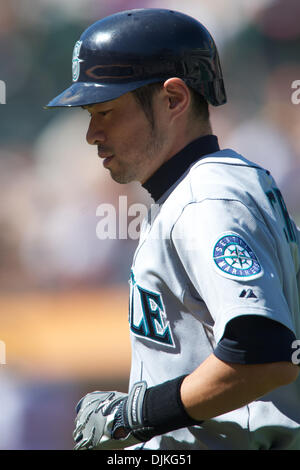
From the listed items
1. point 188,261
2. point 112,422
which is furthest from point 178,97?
point 112,422

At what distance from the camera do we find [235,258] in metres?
1.10

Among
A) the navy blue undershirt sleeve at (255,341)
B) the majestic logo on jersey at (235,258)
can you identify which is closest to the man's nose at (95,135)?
the majestic logo on jersey at (235,258)

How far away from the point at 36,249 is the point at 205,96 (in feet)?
15.3

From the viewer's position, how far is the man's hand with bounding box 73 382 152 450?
124 centimetres

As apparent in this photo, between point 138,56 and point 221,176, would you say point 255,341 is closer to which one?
point 221,176

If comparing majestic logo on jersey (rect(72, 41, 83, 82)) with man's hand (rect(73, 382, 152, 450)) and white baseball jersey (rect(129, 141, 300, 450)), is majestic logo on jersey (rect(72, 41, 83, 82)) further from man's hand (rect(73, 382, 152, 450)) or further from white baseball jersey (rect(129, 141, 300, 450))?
man's hand (rect(73, 382, 152, 450))

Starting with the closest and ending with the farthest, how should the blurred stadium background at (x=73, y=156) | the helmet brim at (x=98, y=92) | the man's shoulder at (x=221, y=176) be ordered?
the man's shoulder at (x=221, y=176)
the helmet brim at (x=98, y=92)
the blurred stadium background at (x=73, y=156)

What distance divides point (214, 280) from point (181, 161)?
0.39 meters

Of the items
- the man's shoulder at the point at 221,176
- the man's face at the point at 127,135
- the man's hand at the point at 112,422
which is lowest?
the man's hand at the point at 112,422

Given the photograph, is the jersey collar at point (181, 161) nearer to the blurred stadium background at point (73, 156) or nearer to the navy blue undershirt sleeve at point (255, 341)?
the navy blue undershirt sleeve at point (255, 341)

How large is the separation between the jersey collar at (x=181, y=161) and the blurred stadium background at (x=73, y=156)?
3.97 meters

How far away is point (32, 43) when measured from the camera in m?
6.46

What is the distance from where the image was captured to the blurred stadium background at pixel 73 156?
19.0 feet
